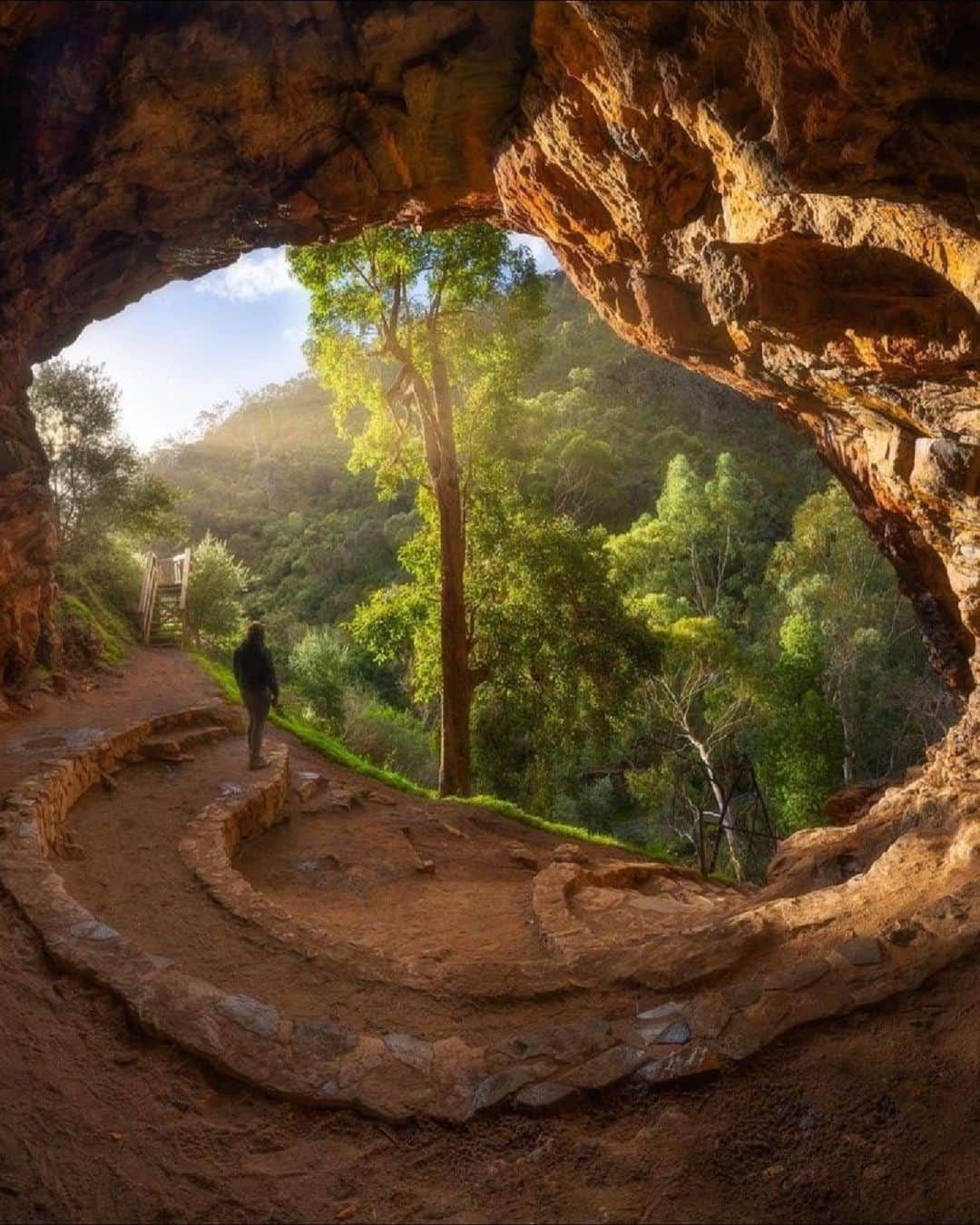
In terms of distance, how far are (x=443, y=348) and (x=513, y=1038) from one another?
45.9ft

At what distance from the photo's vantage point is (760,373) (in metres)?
8.20

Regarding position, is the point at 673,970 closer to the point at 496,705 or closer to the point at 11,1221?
the point at 11,1221

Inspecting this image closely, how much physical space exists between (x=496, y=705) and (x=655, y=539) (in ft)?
58.3

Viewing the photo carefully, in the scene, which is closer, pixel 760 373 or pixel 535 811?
pixel 760 373

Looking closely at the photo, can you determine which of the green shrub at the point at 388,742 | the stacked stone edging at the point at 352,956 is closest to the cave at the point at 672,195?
Result: the stacked stone edging at the point at 352,956

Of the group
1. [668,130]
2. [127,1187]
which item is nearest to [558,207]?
[668,130]

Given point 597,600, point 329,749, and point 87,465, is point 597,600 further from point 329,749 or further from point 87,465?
point 87,465

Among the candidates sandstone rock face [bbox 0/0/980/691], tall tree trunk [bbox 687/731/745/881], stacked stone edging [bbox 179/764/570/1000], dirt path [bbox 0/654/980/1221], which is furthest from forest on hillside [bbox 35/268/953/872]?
dirt path [bbox 0/654/980/1221]

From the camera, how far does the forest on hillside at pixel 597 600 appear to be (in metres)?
15.6

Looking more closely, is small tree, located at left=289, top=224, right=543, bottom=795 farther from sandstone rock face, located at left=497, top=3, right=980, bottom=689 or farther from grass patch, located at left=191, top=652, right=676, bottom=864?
sandstone rock face, located at left=497, top=3, right=980, bottom=689

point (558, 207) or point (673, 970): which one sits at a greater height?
point (558, 207)

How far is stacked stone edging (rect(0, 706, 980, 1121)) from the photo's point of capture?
4.00 meters

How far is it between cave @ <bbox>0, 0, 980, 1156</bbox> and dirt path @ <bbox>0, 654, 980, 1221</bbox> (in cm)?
36

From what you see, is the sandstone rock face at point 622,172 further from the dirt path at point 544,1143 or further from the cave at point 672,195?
the dirt path at point 544,1143
